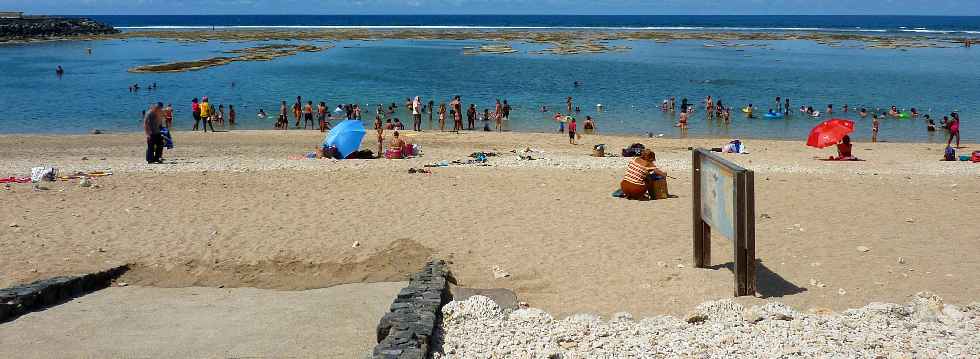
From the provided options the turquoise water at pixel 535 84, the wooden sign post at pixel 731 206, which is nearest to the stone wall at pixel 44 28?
the turquoise water at pixel 535 84

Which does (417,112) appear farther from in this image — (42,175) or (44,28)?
(44,28)

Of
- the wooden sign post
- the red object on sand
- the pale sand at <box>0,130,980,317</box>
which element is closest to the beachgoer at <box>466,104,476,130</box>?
the pale sand at <box>0,130,980,317</box>

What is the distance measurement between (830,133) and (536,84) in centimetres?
2621

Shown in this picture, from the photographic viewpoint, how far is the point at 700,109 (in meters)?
36.5

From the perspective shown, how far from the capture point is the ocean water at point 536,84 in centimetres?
3303

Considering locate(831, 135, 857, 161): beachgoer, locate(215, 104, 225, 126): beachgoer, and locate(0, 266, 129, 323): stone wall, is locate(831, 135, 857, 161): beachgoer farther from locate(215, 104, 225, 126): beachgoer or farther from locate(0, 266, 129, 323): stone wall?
locate(215, 104, 225, 126): beachgoer

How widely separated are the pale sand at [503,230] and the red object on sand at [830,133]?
1921mm

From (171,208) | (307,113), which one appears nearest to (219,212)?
(171,208)

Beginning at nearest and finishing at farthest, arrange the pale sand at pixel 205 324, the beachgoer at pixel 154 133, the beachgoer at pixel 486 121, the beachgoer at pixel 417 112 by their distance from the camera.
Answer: the pale sand at pixel 205 324 < the beachgoer at pixel 154 133 < the beachgoer at pixel 417 112 < the beachgoer at pixel 486 121

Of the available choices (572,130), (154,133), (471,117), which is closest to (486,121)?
(471,117)

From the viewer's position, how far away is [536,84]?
1822 inches

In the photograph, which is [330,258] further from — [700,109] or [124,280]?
[700,109]

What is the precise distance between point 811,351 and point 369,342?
4.02 meters

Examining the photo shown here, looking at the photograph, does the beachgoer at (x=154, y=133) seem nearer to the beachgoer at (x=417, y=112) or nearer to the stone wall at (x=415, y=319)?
the beachgoer at (x=417, y=112)
